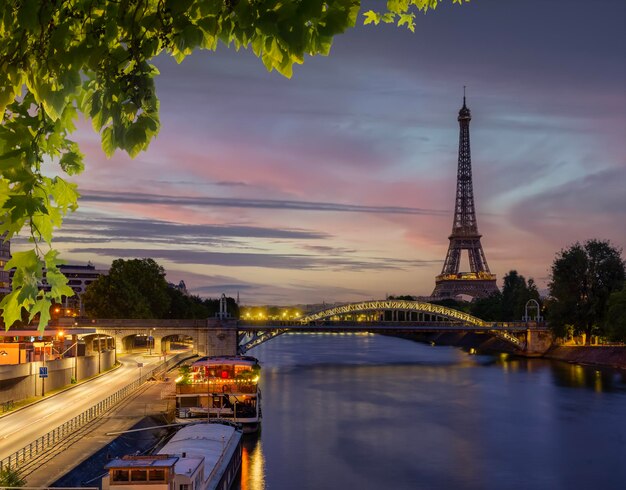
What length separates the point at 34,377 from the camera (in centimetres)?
6016

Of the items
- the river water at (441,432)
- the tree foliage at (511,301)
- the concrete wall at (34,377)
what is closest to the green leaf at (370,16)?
the river water at (441,432)

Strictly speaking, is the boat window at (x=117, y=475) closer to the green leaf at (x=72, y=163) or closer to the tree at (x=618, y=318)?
the green leaf at (x=72, y=163)

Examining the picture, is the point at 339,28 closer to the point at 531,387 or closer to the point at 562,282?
the point at 531,387

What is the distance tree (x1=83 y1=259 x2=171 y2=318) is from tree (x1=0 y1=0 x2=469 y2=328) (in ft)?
410

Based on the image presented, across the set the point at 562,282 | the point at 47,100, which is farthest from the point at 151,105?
the point at 562,282

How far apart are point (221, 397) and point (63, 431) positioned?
20213 millimetres

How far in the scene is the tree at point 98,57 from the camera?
5.65 metres

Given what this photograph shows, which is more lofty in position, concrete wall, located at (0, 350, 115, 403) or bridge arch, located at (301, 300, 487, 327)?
bridge arch, located at (301, 300, 487, 327)

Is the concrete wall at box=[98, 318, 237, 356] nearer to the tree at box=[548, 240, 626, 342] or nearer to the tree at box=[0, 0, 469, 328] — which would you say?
the tree at box=[548, 240, 626, 342]

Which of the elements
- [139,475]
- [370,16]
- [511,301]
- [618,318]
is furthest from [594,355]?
[370,16]

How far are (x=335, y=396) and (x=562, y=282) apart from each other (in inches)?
2039

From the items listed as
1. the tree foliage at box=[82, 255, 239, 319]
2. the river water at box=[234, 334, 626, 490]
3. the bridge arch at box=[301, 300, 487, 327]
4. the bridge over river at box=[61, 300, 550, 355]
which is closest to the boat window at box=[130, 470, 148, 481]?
the river water at box=[234, 334, 626, 490]

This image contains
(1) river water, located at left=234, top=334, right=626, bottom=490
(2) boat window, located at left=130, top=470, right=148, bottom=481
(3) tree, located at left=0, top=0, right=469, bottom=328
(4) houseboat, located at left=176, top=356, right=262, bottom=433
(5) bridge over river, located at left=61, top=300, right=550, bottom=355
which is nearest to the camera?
(3) tree, located at left=0, top=0, right=469, bottom=328

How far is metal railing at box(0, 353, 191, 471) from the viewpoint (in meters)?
34.9
